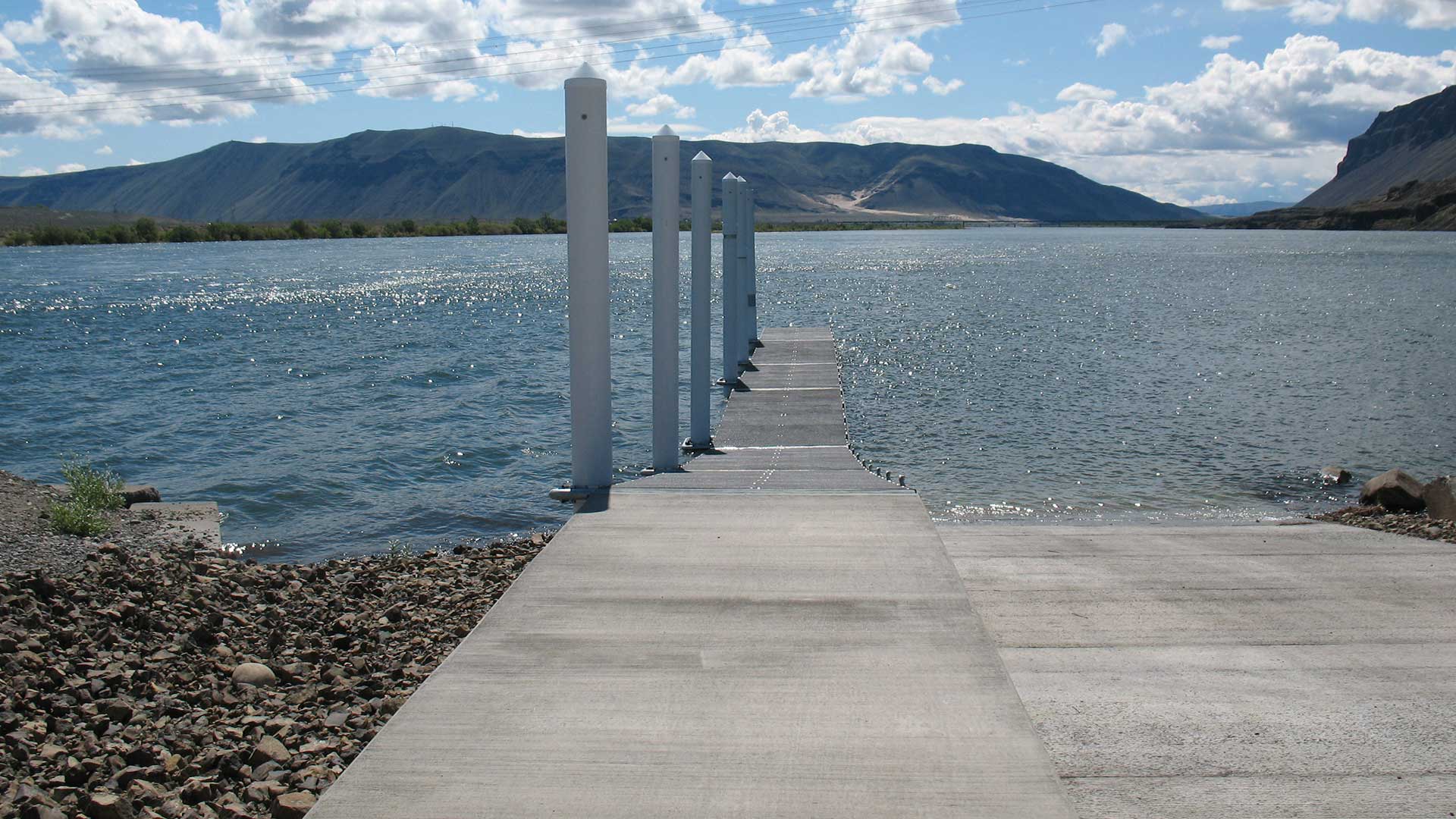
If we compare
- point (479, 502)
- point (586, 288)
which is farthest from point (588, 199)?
point (479, 502)

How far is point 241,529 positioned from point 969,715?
1041 centimetres

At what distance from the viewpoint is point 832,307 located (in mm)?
39750

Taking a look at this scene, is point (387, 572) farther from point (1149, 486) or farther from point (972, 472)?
point (1149, 486)

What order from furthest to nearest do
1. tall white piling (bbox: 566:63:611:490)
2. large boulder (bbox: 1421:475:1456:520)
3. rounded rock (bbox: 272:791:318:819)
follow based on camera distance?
large boulder (bbox: 1421:475:1456:520), tall white piling (bbox: 566:63:611:490), rounded rock (bbox: 272:791:318:819)

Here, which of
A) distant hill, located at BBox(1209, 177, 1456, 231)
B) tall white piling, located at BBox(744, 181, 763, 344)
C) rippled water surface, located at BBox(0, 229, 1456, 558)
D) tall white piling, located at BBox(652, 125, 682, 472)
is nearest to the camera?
tall white piling, located at BBox(652, 125, 682, 472)

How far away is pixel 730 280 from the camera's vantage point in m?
17.0

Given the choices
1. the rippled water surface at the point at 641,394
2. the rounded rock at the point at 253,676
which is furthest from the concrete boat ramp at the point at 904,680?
the rippled water surface at the point at 641,394

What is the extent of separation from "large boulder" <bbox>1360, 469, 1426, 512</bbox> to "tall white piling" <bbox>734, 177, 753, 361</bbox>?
28.4 ft

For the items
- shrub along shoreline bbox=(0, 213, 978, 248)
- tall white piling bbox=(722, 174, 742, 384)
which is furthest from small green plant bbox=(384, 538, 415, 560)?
shrub along shoreline bbox=(0, 213, 978, 248)

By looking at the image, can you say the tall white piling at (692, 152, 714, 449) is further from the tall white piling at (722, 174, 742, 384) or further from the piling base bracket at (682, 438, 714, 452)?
the tall white piling at (722, 174, 742, 384)

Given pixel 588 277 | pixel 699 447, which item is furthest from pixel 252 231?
pixel 588 277

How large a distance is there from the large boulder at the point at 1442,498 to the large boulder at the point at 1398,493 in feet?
1.70

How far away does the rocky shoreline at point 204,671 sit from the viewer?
414 centimetres

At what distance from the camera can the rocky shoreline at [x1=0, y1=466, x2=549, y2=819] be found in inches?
163
